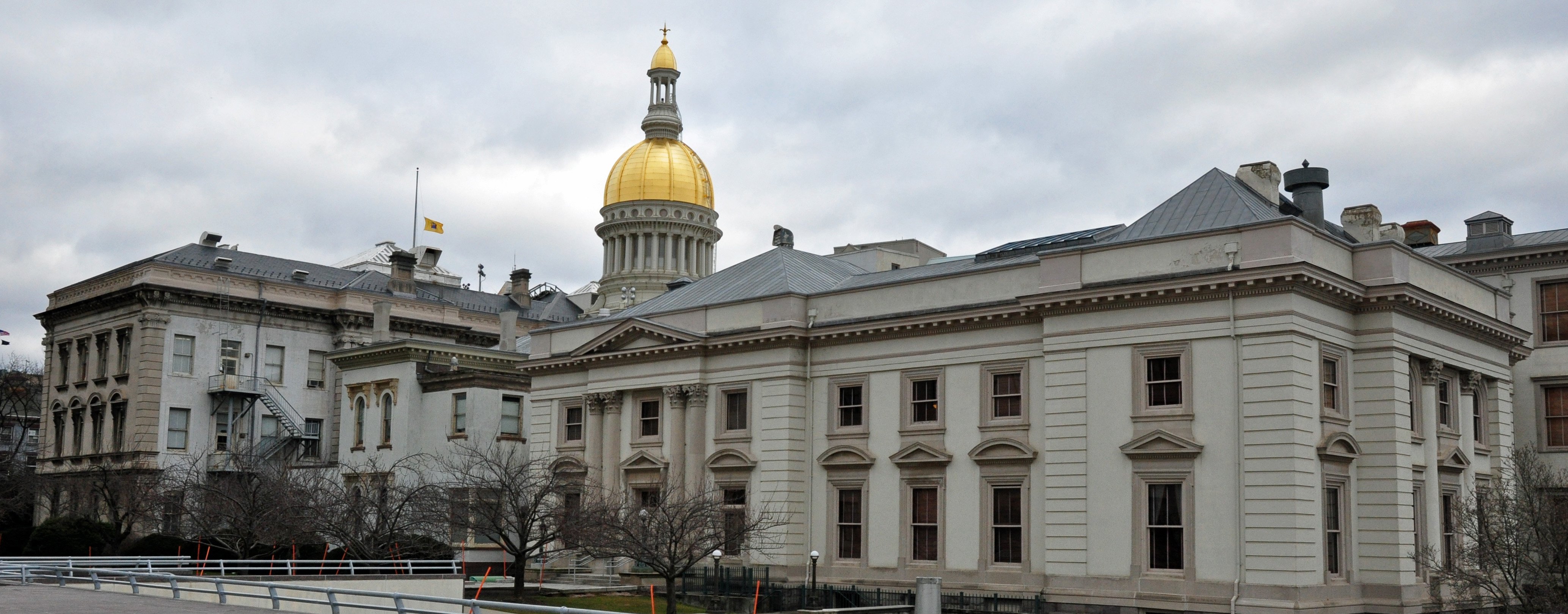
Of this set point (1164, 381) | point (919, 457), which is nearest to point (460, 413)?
point (919, 457)

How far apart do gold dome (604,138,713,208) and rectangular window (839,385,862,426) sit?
51.3 meters

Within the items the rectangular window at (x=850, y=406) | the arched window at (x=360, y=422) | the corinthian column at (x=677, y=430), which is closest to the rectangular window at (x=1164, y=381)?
the rectangular window at (x=850, y=406)

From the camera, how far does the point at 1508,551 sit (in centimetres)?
3428

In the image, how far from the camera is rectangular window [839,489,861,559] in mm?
44625

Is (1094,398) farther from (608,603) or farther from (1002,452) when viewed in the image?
(608,603)

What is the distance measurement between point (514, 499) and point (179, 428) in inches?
1225

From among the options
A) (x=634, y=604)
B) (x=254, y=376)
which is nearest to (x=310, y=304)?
(x=254, y=376)

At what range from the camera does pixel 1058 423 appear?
39000mm

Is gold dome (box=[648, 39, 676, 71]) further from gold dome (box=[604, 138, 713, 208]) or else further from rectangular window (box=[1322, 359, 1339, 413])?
rectangular window (box=[1322, 359, 1339, 413])

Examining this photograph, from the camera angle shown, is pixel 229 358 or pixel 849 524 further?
pixel 229 358

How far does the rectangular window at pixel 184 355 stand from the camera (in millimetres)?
67312

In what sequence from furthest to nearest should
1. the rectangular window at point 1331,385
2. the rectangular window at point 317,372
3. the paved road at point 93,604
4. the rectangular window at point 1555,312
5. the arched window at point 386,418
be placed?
the rectangular window at point 317,372 → the arched window at point 386,418 → the rectangular window at point 1555,312 → the rectangular window at point 1331,385 → the paved road at point 93,604

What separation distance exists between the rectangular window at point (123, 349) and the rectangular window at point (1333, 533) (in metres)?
52.5

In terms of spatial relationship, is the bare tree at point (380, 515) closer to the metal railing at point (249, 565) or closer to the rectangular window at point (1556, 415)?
the metal railing at point (249, 565)
